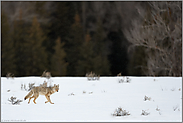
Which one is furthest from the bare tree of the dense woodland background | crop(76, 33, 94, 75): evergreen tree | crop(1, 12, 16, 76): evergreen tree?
crop(1, 12, 16, 76): evergreen tree

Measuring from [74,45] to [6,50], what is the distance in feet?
25.7

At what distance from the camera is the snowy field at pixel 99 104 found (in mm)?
5531

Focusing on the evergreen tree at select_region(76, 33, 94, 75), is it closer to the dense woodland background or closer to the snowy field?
the dense woodland background

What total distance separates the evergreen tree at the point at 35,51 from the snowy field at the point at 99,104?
2202cm

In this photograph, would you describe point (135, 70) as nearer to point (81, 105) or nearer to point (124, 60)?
point (124, 60)

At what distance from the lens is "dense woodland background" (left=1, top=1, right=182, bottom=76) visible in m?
31.5

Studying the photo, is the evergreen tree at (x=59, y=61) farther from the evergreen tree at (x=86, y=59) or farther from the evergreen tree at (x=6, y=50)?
the evergreen tree at (x=6, y=50)

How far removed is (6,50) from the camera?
30906 millimetres

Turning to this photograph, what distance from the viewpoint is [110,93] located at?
831cm

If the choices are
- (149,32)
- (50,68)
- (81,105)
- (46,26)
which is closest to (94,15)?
(46,26)

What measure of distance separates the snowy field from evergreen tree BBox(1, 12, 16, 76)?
21084 millimetres

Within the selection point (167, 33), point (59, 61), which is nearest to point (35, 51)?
point (59, 61)

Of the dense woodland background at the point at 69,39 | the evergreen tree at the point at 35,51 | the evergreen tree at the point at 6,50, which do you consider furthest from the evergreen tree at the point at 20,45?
the evergreen tree at the point at 6,50

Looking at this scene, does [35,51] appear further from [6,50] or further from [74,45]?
[74,45]
